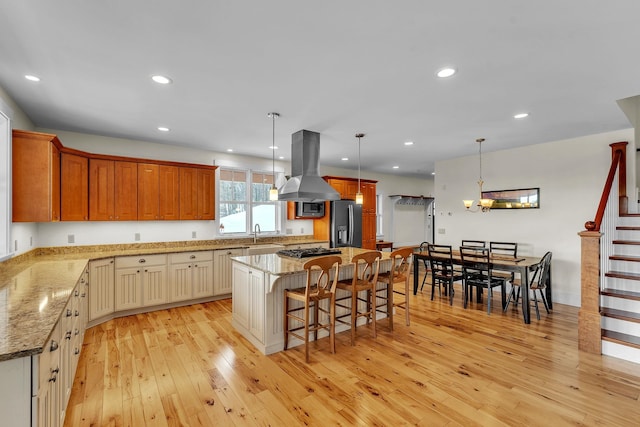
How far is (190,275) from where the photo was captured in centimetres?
475

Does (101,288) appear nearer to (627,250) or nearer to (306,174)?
(306,174)

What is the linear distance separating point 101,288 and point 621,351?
19.6 ft

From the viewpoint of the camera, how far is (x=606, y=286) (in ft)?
11.7

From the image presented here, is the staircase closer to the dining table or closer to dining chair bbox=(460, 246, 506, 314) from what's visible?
the dining table

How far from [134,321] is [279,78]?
146 inches

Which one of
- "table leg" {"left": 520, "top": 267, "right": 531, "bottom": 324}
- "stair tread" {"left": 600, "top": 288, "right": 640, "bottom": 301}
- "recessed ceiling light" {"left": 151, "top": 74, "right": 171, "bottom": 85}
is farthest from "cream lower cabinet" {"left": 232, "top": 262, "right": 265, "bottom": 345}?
"stair tread" {"left": 600, "top": 288, "right": 640, "bottom": 301}

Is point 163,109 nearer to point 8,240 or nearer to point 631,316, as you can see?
point 8,240

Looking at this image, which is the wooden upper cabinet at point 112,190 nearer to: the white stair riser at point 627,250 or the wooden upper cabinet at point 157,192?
the wooden upper cabinet at point 157,192

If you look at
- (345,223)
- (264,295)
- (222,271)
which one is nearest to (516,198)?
(345,223)

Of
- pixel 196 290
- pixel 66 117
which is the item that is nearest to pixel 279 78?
pixel 66 117

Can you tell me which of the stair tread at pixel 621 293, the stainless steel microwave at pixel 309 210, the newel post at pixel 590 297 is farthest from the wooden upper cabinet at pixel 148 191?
the stair tread at pixel 621 293

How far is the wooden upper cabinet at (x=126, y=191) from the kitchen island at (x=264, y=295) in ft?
6.82

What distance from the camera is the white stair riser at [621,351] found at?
2.94 metres

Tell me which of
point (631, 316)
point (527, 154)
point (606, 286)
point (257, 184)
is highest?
point (527, 154)
